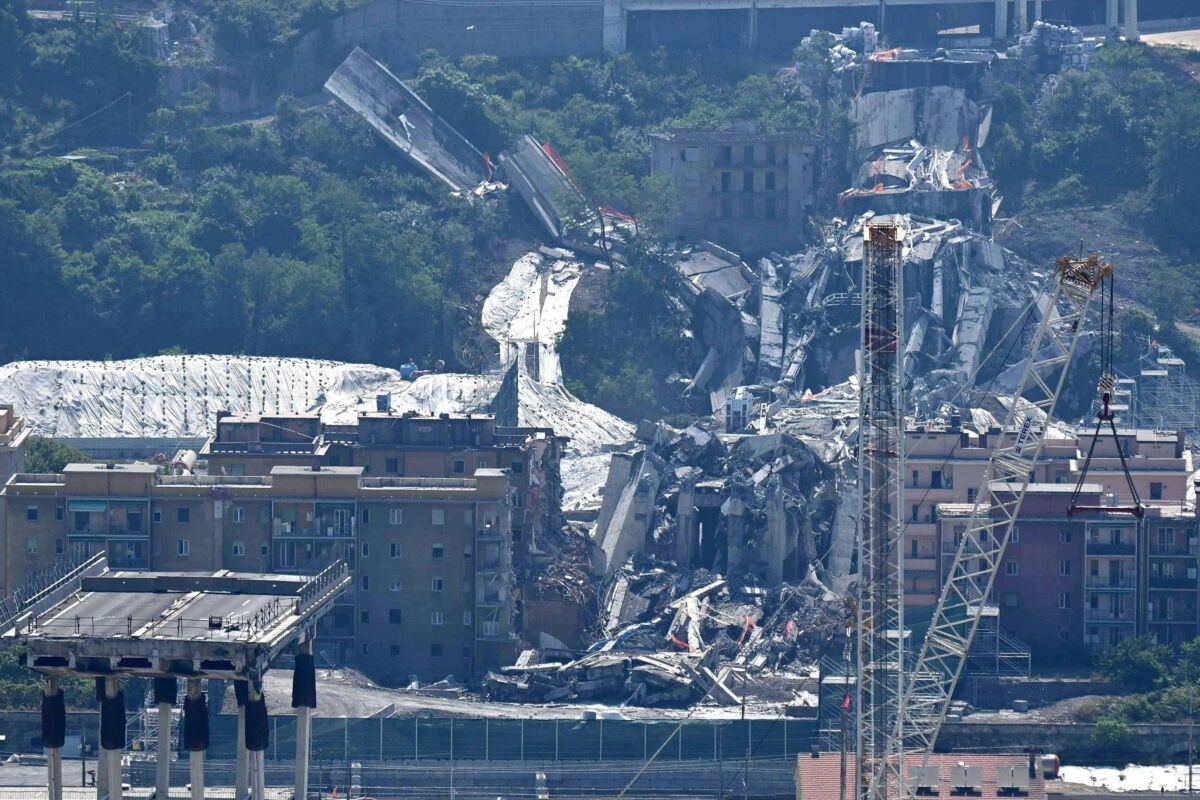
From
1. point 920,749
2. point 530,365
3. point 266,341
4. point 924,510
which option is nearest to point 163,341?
point 266,341

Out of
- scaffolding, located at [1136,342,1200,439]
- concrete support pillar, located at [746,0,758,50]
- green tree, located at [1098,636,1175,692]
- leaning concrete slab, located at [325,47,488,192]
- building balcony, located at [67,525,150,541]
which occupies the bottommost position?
green tree, located at [1098,636,1175,692]

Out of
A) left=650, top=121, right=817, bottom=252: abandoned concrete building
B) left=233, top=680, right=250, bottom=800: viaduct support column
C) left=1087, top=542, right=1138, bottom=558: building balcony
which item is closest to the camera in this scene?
left=233, top=680, right=250, bottom=800: viaduct support column

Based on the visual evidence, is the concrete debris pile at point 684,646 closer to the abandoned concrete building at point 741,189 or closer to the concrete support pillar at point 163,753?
the concrete support pillar at point 163,753

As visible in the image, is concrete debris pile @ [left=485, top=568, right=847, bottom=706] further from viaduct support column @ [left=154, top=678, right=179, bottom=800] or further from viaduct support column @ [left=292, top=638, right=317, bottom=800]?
viaduct support column @ [left=154, top=678, right=179, bottom=800]

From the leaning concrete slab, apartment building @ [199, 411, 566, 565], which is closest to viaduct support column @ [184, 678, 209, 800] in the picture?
apartment building @ [199, 411, 566, 565]

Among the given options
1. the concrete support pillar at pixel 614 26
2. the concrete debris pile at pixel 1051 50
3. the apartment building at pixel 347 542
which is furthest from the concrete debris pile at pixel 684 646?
the concrete support pillar at pixel 614 26

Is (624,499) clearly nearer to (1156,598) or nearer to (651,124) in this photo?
(1156,598)

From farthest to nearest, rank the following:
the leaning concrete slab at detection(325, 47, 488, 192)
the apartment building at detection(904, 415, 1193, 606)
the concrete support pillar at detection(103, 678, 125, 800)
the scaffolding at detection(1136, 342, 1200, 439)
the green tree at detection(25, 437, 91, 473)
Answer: the leaning concrete slab at detection(325, 47, 488, 192), the scaffolding at detection(1136, 342, 1200, 439), the green tree at detection(25, 437, 91, 473), the apartment building at detection(904, 415, 1193, 606), the concrete support pillar at detection(103, 678, 125, 800)

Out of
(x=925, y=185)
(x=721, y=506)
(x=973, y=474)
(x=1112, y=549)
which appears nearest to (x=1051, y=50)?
(x=925, y=185)
